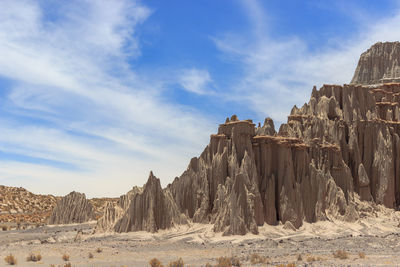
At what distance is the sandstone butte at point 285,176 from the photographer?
39.4 m

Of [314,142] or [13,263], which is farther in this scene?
[314,142]

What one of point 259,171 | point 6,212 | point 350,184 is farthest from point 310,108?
point 6,212

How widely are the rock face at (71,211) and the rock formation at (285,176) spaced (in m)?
17.6

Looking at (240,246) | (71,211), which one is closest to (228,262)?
(240,246)

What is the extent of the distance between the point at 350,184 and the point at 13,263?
3647 cm

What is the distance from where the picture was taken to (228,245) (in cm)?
3278

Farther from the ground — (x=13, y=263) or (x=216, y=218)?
(x=216, y=218)

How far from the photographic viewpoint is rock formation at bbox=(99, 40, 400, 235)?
39.4m

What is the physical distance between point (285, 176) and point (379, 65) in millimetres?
58893

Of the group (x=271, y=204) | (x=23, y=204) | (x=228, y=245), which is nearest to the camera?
(x=228, y=245)

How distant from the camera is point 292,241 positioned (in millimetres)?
34906

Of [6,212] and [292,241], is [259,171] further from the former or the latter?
[6,212]

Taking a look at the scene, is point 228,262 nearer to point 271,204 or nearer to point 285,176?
point 271,204

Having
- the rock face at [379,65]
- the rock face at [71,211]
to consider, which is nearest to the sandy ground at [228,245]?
the rock face at [71,211]
